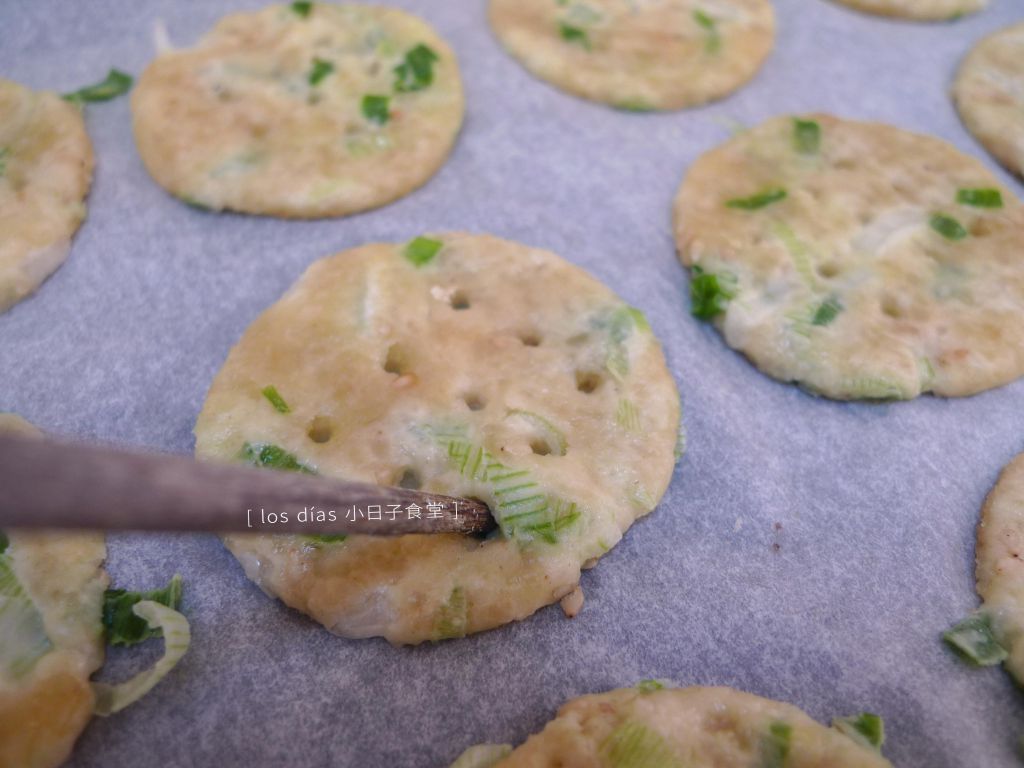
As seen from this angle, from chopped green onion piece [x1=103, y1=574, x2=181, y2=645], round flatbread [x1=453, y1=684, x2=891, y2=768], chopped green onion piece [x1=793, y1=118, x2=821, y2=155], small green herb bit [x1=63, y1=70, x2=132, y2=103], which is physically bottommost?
chopped green onion piece [x1=103, y1=574, x2=181, y2=645]

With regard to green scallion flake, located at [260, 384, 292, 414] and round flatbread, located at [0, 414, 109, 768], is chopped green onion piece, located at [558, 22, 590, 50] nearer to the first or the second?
green scallion flake, located at [260, 384, 292, 414]

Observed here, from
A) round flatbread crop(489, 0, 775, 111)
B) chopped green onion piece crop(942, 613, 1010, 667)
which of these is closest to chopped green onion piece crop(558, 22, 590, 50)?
round flatbread crop(489, 0, 775, 111)

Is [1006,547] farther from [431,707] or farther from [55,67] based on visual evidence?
[55,67]

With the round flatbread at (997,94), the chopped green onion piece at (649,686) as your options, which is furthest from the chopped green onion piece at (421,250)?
the round flatbread at (997,94)

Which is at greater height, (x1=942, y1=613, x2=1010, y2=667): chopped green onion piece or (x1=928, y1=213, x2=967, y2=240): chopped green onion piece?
(x1=928, y1=213, x2=967, y2=240): chopped green onion piece

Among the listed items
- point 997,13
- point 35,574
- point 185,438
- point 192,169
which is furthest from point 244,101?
point 997,13

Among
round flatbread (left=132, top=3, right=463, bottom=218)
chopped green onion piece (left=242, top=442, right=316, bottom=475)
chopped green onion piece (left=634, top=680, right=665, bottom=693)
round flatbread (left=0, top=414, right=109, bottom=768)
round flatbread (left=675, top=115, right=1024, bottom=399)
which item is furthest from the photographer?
round flatbread (left=132, top=3, right=463, bottom=218)

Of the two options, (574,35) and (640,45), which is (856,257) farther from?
(574,35)
